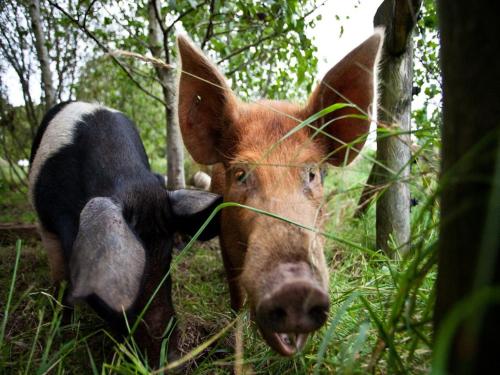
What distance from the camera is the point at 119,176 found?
2830 mm

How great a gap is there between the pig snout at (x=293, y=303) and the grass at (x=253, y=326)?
4.2 inches

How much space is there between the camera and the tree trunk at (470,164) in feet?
2.56

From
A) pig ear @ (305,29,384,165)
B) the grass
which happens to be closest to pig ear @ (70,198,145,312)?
the grass

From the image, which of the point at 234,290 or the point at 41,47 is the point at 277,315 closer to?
the point at 234,290

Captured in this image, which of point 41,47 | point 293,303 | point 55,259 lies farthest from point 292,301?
point 41,47

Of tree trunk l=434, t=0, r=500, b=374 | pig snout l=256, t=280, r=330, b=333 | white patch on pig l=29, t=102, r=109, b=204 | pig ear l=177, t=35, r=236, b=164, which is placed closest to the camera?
tree trunk l=434, t=0, r=500, b=374

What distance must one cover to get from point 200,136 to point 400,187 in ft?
6.50

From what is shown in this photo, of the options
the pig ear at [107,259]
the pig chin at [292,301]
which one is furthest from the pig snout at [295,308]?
the pig ear at [107,259]

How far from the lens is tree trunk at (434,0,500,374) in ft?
2.56

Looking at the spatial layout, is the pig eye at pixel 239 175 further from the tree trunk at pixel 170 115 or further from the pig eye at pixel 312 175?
the tree trunk at pixel 170 115

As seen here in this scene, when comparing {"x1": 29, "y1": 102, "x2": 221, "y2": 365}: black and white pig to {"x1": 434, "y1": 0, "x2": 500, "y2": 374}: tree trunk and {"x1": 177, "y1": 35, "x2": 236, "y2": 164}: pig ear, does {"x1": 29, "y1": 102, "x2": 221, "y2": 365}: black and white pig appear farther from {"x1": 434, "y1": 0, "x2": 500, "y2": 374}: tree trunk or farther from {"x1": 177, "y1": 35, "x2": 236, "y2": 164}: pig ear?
{"x1": 434, "y1": 0, "x2": 500, "y2": 374}: tree trunk

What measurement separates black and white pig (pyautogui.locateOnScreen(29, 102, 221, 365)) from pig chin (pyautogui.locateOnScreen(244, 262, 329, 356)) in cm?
85

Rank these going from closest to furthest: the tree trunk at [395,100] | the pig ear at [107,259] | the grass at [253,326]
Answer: the grass at [253,326] < the pig ear at [107,259] < the tree trunk at [395,100]

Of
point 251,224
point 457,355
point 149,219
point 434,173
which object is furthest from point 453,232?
point 149,219
